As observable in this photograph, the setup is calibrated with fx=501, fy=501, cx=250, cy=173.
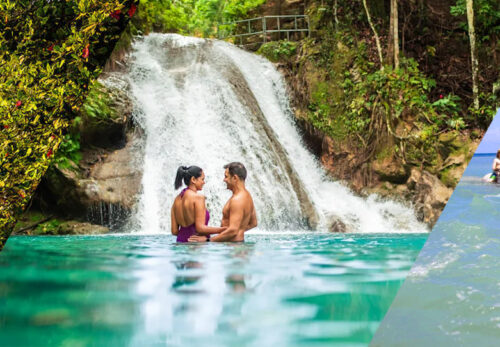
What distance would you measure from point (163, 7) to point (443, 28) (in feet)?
14.4

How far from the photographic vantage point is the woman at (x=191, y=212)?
2.54 metres

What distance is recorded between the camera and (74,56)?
9.66 ft

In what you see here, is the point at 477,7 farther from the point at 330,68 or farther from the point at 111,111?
the point at 111,111

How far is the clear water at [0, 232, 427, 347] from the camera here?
38.7 inches

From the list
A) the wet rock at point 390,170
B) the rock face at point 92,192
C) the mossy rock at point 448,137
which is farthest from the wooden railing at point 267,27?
the rock face at point 92,192

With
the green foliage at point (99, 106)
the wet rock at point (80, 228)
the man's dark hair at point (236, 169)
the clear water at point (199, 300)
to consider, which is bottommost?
the wet rock at point (80, 228)

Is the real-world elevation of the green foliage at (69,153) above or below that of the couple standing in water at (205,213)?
above

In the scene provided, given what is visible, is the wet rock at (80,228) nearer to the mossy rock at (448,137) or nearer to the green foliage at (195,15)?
the green foliage at (195,15)

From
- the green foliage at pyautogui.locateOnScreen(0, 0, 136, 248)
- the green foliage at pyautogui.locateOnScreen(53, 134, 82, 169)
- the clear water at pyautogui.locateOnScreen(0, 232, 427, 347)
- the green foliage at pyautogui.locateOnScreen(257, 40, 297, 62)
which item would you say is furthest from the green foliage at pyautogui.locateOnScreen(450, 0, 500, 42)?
the clear water at pyautogui.locateOnScreen(0, 232, 427, 347)

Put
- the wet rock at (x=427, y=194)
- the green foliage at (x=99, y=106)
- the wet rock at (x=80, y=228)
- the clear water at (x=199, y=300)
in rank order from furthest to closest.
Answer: the wet rock at (x=427, y=194) < the green foliage at (x=99, y=106) < the wet rock at (x=80, y=228) < the clear water at (x=199, y=300)

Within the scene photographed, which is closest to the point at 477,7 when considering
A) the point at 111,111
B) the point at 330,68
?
the point at 330,68

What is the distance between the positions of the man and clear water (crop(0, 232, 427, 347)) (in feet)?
2.08

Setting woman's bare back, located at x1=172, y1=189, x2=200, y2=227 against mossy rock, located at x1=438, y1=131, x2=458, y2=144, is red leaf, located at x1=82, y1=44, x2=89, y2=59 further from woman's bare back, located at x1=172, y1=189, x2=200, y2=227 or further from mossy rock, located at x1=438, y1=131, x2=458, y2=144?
mossy rock, located at x1=438, y1=131, x2=458, y2=144

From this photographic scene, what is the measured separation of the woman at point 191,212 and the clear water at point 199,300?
650mm
